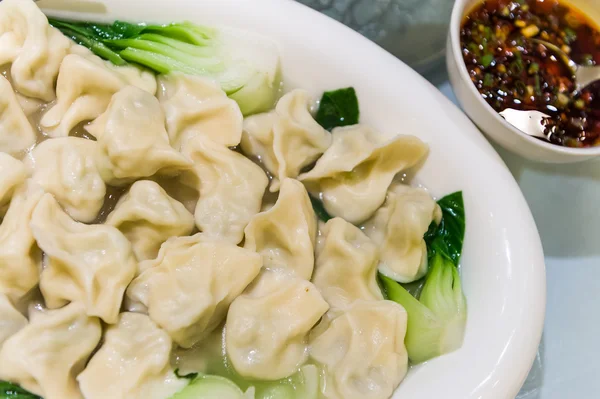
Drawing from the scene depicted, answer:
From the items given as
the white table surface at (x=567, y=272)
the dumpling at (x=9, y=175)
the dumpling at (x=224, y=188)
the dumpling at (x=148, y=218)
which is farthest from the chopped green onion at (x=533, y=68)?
the dumpling at (x=9, y=175)

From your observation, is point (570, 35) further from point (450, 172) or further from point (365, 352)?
point (365, 352)

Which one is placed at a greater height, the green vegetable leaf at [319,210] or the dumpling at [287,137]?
the dumpling at [287,137]

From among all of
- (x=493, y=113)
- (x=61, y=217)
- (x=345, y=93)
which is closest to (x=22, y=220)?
(x=61, y=217)

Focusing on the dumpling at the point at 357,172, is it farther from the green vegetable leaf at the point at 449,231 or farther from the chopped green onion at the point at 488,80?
the chopped green onion at the point at 488,80

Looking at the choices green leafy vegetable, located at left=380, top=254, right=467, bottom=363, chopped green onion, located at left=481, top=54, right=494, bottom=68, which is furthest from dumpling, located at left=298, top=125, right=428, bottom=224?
chopped green onion, located at left=481, top=54, right=494, bottom=68

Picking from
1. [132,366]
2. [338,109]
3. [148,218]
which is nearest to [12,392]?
[132,366]

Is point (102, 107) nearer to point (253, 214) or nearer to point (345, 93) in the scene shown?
point (253, 214)
